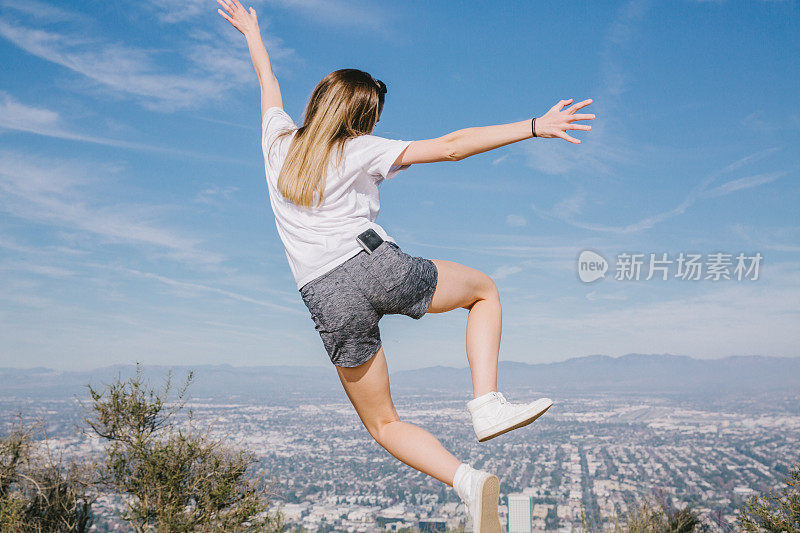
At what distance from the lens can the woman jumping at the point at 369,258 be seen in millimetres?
2088

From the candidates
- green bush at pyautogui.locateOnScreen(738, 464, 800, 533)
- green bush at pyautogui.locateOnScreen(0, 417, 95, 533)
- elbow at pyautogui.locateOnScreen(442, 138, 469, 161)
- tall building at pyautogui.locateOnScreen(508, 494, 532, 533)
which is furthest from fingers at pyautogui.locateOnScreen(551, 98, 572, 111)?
green bush at pyautogui.locateOnScreen(0, 417, 95, 533)

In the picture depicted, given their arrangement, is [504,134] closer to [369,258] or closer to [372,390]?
[369,258]

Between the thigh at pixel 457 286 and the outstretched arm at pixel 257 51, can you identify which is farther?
the outstretched arm at pixel 257 51

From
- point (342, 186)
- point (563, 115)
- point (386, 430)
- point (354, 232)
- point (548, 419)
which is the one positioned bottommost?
point (548, 419)

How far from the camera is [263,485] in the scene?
13102 millimetres

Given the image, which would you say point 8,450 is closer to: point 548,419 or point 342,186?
point 342,186

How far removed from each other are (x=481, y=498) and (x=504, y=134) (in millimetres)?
1162

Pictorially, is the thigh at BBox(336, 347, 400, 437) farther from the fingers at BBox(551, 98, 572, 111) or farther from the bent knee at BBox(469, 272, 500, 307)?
the fingers at BBox(551, 98, 572, 111)

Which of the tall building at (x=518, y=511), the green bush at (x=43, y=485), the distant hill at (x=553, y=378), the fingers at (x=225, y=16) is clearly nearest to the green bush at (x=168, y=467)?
the green bush at (x=43, y=485)

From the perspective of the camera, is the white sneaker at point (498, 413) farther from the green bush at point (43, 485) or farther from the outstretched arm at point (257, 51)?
the green bush at point (43, 485)

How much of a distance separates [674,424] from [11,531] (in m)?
39.4

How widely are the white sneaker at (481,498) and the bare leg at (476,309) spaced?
0.96 ft

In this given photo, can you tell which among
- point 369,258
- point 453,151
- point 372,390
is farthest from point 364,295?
point 453,151

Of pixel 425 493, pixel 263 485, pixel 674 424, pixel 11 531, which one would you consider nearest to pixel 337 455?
pixel 425 493
